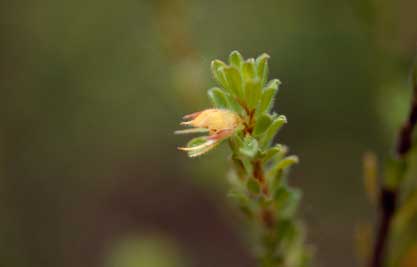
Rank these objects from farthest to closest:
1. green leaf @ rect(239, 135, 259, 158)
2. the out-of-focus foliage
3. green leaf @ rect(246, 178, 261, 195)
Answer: the out-of-focus foliage → green leaf @ rect(246, 178, 261, 195) → green leaf @ rect(239, 135, 259, 158)

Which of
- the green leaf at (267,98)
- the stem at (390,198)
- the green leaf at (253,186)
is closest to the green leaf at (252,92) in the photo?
the green leaf at (267,98)

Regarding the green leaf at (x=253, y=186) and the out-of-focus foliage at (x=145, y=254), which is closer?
the green leaf at (x=253, y=186)

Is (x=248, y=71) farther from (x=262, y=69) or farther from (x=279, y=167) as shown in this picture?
(x=279, y=167)

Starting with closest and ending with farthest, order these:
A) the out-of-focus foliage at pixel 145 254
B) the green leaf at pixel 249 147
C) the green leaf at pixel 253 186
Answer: the green leaf at pixel 249 147 < the green leaf at pixel 253 186 < the out-of-focus foliage at pixel 145 254

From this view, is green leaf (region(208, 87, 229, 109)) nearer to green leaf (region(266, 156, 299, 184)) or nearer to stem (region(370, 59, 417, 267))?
green leaf (region(266, 156, 299, 184))

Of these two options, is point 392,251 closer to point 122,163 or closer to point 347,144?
point 347,144

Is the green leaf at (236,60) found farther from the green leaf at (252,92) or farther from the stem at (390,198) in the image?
the stem at (390,198)

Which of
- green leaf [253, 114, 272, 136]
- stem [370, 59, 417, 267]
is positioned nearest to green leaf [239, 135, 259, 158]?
green leaf [253, 114, 272, 136]
